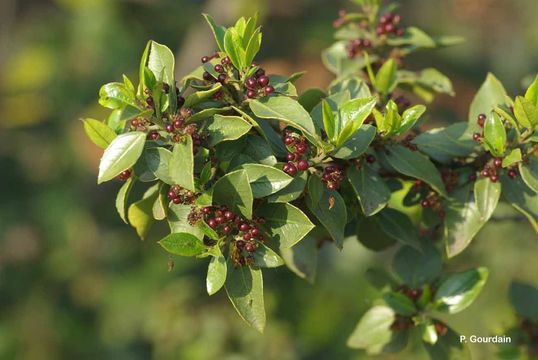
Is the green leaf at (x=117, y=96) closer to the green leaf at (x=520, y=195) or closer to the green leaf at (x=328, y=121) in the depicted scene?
the green leaf at (x=328, y=121)

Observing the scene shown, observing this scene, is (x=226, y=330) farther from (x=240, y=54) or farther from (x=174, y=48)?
(x=174, y=48)

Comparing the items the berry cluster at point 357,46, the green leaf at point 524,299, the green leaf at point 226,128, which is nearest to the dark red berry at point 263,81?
the green leaf at point 226,128

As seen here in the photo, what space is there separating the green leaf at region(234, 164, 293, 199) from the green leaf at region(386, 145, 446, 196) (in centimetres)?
31

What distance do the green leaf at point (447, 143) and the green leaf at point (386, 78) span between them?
0.24 m

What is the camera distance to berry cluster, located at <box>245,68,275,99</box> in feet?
5.10

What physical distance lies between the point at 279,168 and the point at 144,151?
0.28 metres

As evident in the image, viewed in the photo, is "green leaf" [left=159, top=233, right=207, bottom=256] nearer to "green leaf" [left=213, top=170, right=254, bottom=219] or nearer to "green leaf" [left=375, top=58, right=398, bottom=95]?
"green leaf" [left=213, top=170, right=254, bottom=219]

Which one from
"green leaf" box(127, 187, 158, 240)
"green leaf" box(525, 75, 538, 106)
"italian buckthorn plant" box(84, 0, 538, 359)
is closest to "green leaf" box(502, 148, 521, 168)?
"italian buckthorn plant" box(84, 0, 538, 359)

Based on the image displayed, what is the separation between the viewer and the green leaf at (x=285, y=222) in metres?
1.49

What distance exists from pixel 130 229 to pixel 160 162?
4015 millimetres

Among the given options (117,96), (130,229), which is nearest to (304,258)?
(117,96)

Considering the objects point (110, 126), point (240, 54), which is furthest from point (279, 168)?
point (110, 126)

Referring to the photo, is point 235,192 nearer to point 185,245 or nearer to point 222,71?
point 185,245

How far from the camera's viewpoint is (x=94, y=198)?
531cm
